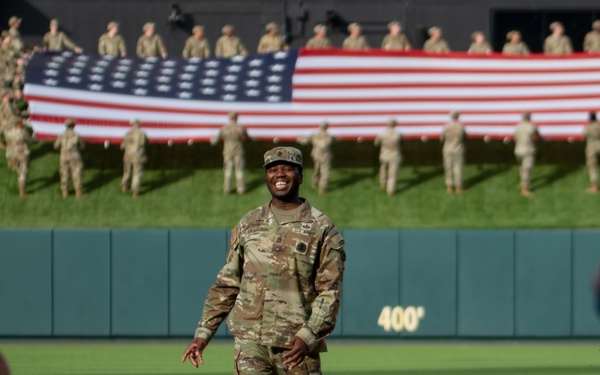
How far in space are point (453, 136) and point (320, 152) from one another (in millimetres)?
2743

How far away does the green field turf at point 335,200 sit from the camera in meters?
25.3

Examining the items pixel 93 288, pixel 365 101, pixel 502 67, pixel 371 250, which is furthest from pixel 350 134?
pixel 93 288

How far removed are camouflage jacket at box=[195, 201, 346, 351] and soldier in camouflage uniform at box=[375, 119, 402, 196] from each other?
18.6 meters

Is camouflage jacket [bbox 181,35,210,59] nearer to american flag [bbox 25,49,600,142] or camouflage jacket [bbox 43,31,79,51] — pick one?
american flag [bbox 25,49,600,142]

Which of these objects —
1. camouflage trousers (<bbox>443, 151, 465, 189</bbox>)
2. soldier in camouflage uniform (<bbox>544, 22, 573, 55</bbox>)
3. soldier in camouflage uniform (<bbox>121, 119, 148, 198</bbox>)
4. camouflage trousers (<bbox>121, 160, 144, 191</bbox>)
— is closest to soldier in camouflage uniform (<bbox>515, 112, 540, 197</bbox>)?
camouflage trousers (<bbox>443, 151, 465, 189</bbox>)

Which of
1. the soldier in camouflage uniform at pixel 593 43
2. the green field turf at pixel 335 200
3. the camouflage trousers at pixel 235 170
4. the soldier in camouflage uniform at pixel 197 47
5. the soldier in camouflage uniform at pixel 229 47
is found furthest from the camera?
the soldier in camouflage uniform at pixel 197 47

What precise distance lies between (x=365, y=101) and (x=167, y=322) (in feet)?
24.4

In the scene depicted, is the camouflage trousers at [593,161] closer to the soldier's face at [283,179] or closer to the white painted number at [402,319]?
the white painted number at [402,319]

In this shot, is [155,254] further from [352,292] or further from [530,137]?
[530,137]

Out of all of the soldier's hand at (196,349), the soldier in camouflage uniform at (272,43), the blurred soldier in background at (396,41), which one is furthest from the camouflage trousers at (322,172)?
the soldier's hand at (196,349)

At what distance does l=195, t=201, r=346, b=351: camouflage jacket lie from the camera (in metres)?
7.31

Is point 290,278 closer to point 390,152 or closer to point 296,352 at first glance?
point 296,352

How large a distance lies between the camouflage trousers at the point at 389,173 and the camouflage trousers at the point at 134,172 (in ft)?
16.5

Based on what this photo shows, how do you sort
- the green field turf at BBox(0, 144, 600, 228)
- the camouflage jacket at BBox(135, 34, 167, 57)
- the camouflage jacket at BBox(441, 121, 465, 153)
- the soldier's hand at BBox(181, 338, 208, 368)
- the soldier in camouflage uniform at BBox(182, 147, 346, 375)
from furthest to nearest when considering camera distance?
the camouflage jacket at BBox(135, 34, 167, 57), the camouflage jacket at BBox(441, 121, 465, 153), the green field turf at BBox(0, 144, 600, 228), the soldier's hand at BBox(181, 338, 208, 368), the soldier in camouflage uniform at BBox(182, 147, 346, 375)
